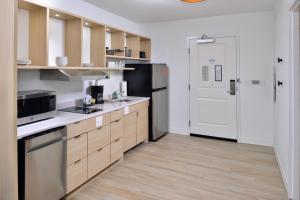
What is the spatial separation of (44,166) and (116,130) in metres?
1.32

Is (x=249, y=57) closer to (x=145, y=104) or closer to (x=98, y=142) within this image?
(x=145, y=104)

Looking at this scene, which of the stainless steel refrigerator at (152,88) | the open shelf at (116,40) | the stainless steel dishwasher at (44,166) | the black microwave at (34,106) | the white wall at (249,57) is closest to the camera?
the stainless steel dishwasher at (44,166)

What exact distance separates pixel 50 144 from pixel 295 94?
2591mm

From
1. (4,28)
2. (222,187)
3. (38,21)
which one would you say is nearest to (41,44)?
Result: (38,21)

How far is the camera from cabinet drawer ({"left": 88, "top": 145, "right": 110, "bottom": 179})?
9.05ft

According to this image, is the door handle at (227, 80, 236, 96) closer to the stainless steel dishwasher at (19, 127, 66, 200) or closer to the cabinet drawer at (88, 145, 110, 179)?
the cabinet drawer at (88, 145, 110, 179)

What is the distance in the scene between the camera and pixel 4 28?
34.8 inches

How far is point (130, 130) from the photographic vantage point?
377 centimetres

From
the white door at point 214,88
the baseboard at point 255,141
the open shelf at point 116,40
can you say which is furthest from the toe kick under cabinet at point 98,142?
the baseboard at point 255,141

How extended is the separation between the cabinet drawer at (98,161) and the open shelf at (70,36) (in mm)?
1267

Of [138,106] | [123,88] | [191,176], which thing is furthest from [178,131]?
[191,176]

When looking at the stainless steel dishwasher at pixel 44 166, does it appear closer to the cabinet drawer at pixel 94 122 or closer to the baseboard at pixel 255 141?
the cabinet drawer at pixel 94 122

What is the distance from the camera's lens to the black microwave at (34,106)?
214 centimetres

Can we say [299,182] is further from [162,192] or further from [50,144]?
[50,144]
